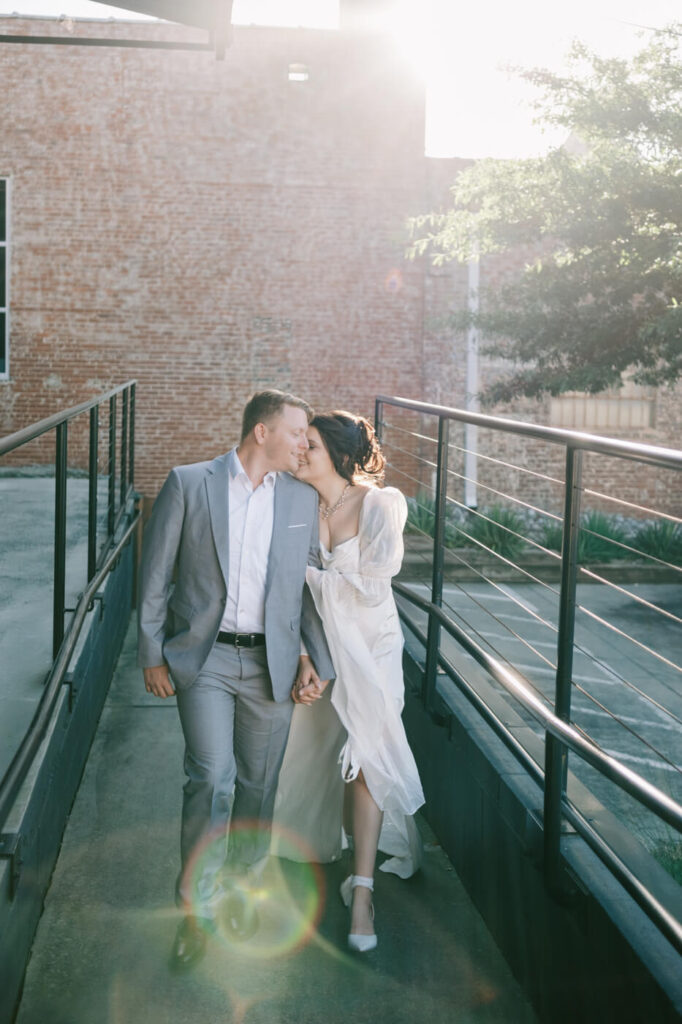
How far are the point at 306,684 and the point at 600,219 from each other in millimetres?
7672

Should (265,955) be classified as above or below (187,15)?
below

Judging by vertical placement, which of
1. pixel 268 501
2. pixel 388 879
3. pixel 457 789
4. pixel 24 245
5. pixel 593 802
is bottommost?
pixel 388 879

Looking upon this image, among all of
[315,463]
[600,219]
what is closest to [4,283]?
[600,219]

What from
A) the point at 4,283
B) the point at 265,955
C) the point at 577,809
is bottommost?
the point at 265,955

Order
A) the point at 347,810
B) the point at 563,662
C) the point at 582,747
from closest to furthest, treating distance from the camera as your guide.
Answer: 1. the point at 582,747
2. the point at 563,662
3. the point at 347,810

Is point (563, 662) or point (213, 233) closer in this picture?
point (563, 662)

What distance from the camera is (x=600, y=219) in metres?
9.79

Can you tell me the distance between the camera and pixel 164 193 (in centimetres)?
1355

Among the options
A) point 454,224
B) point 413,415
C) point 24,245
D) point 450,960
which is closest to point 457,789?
point 450,960

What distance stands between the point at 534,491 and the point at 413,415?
6.77 feet

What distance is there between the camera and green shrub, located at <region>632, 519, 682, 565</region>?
38.4ft

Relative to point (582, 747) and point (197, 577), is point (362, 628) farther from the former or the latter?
point (582, 747)

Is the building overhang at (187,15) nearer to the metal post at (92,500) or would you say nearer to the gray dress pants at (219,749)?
the metal post at (92,500)

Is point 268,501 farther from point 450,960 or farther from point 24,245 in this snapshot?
point 24,245
